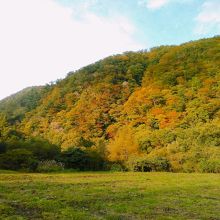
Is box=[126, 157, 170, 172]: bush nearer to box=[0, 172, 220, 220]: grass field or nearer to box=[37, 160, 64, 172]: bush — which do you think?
box=[37, 160, 64, 172]: bush

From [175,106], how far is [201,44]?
3201 centimetres

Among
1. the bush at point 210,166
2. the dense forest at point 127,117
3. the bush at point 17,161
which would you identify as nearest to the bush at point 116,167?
the dense forest at point 127,117

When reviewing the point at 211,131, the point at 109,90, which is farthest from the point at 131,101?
the point at 211,131

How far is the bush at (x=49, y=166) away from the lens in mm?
53416

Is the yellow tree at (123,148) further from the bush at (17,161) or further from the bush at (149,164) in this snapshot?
the bush at (17,161)

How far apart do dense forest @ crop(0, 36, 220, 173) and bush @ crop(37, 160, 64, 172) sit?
14cm

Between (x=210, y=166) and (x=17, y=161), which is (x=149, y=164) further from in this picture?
(x=17, y=161)

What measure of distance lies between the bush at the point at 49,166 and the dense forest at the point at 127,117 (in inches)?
5.6

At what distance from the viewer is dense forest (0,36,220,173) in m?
58.0

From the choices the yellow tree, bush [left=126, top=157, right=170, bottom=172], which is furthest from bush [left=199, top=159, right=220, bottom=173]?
the yellow tree

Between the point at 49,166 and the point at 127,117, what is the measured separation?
34.3 meters

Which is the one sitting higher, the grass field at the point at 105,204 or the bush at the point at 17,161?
the bush at the point at 17,161

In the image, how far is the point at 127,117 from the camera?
8700cm

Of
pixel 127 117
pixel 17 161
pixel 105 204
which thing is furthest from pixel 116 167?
pixel 105 204
